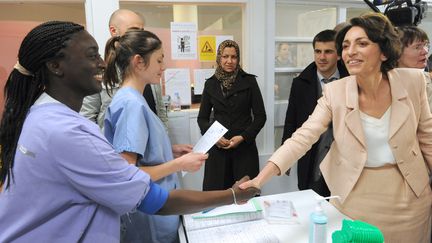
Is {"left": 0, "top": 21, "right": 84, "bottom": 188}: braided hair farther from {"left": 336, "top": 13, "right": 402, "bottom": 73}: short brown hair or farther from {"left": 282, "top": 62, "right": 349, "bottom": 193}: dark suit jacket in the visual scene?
{"left": 282, "top": 62, "right": 349, "bottom": 193}: dark suit jacket

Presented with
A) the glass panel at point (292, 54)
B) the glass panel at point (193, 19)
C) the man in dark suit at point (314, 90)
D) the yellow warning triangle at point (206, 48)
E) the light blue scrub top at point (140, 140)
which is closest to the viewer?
the light blue scrub top at point (140, 140)

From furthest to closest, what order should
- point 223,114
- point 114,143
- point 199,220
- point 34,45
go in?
point 223,114 → point 199,220 → point 114,143 → point 34,45

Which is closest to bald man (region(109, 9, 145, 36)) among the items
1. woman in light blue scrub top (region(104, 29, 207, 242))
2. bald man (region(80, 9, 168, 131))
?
bald man (region(80, 9, 168, 131))

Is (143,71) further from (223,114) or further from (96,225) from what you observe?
(223,114)

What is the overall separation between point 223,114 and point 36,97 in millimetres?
1762

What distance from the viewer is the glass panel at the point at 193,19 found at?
8.91 feet

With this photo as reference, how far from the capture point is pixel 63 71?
2.75 feet

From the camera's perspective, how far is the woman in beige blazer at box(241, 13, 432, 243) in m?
1.39

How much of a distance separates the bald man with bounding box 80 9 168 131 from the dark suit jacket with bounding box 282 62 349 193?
101 centimetres

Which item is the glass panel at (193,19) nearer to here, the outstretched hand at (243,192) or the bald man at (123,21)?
the bald man at (123,21)

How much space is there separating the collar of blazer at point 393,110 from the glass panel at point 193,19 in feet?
5.33

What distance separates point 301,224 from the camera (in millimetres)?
1271

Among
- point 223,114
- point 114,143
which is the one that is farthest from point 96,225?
point 223,114

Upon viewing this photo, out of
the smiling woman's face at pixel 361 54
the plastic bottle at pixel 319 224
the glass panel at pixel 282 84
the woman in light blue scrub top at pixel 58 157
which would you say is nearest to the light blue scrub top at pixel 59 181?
the woman in light blue scrub top at pixel 58 157
